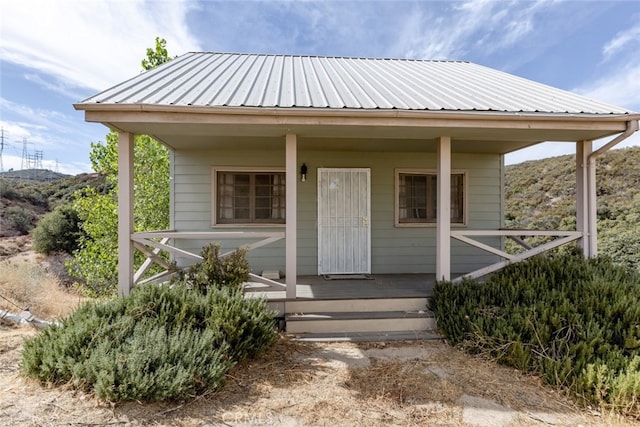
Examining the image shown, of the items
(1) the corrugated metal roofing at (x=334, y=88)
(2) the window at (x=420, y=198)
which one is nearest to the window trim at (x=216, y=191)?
(1) the corrugated metal roofing at (x=334, y=88)

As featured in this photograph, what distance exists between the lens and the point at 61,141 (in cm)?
2062

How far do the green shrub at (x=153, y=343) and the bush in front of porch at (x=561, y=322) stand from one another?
93.8 inches

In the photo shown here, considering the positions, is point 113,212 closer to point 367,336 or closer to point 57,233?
point 367,336

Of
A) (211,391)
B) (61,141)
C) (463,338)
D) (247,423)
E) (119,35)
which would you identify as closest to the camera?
(247,423)

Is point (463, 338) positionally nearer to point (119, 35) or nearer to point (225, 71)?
point (225, 71)

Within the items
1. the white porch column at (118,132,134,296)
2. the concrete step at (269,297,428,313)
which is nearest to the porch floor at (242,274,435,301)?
the concrete step at (269,297,428,313)

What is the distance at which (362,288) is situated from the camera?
5.01 metres

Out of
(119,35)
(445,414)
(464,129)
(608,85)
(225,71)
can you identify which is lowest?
(445,414)

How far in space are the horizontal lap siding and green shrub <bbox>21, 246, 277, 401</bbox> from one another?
245 centimetres

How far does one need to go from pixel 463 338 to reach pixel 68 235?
1631 centimetres

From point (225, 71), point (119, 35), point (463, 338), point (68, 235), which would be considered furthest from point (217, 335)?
point (68, 235)

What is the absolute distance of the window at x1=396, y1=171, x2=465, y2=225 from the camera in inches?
254

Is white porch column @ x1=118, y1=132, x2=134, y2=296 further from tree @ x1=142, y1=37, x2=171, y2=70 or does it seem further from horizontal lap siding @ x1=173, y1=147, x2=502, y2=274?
tree @ x1=142, y1=37, x2=171, y2=70

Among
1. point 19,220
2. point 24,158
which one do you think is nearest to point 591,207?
point 19,220
